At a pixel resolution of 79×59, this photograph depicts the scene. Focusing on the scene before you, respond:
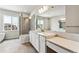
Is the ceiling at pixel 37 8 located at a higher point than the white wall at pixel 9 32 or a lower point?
higher

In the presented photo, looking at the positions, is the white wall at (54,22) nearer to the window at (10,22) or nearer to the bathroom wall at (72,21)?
the bathroom wall at (72,21)

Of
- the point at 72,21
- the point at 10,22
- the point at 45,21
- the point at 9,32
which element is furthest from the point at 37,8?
the point at 72,21

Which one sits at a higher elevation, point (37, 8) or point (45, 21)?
point (37, 8)

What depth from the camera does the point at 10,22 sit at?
4.95 ft

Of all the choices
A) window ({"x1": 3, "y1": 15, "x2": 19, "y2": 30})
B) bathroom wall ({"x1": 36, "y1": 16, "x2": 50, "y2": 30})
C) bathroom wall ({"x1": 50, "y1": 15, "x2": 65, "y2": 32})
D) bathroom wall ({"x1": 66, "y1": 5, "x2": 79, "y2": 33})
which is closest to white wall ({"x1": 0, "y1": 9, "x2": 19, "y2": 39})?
window ({"x1": 3, "y1": 15, "x2": 19, "y2": 30})

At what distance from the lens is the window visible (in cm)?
145

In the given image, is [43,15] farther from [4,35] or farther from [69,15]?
[4,35]

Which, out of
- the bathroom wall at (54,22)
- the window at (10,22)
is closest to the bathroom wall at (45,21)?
the bathroom wall at (54,22)

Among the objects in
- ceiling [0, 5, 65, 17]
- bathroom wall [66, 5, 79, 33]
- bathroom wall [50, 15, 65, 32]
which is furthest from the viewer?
bathroom wall [66, 5, 79, 33]

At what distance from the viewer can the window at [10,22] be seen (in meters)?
1.45

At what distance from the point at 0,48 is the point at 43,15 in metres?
0.87

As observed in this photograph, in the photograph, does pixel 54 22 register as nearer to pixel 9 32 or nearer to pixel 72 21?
pixel 72 21

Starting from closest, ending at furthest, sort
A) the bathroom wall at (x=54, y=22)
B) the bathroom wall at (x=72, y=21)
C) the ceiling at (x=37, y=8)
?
the ceiling at (x=37, y=8) < the bathroom wall at (x=54, y=22) < the bathroom wall at (x=72, y=21)

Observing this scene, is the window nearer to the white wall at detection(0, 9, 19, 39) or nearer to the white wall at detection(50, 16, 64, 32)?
the white wall at detection(0, 9, 19, 39)
